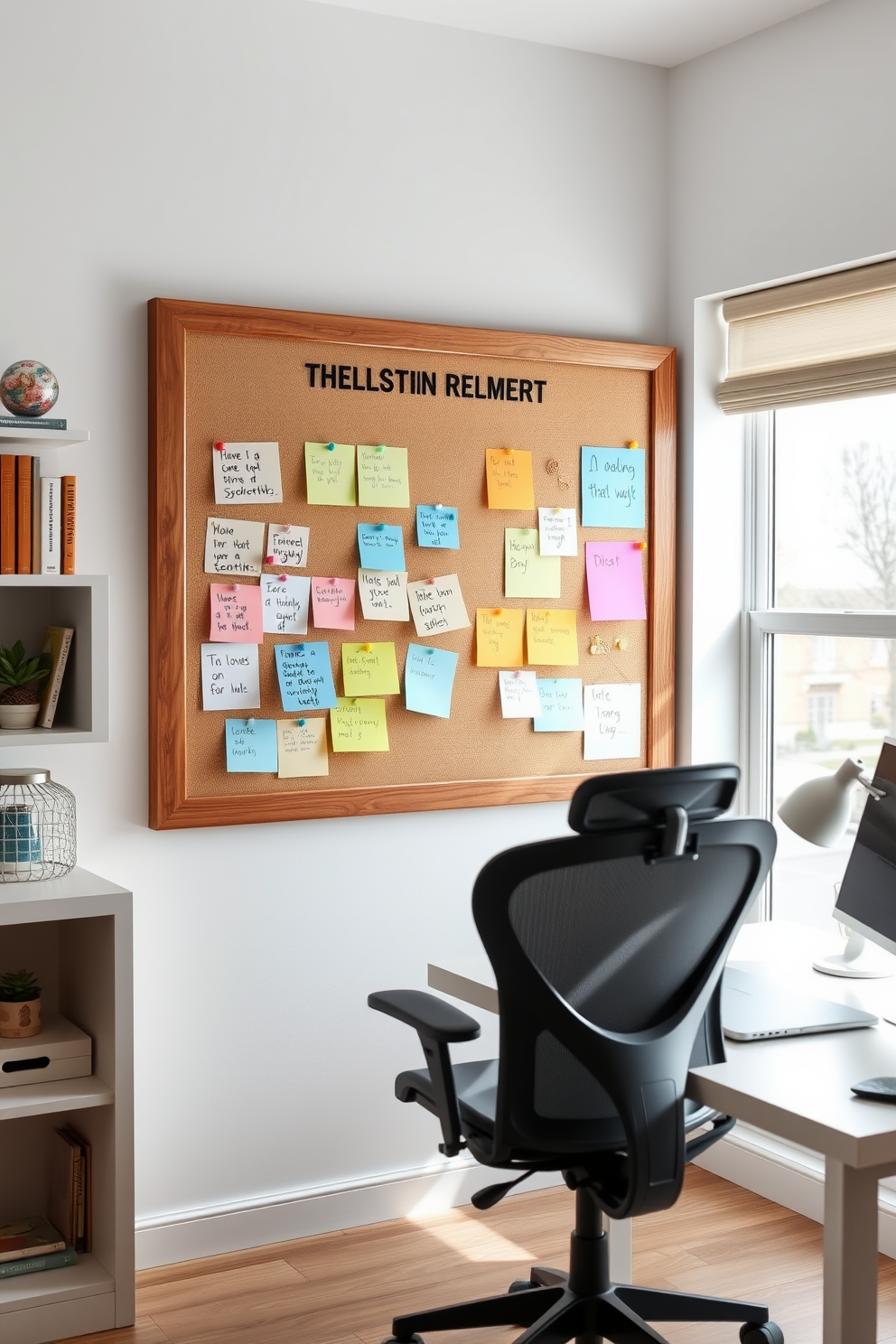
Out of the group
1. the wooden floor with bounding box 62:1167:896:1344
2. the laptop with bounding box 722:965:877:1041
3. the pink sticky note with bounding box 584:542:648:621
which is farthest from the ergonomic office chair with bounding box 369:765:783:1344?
the pink sticky note with bounding box 584:542:648:621

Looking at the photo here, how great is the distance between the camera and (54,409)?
105 inches

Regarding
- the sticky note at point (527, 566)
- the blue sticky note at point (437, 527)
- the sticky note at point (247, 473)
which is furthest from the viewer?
the sticky note at point (527, 566)

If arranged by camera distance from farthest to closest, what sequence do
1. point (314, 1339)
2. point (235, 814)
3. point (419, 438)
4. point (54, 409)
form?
point (419, 438)
point (235, 814)
point (54, 409)
point (314, 1339)

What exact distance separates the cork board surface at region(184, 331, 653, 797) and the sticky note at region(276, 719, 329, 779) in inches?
0.8

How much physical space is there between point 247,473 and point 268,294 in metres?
0.39

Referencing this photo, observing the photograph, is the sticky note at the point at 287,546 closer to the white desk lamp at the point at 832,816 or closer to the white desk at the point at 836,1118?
the white desk lamp at the point at 832,816

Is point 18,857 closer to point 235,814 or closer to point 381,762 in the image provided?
point 235,814

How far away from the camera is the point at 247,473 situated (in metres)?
2.82

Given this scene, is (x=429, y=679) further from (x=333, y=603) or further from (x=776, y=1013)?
(x=776, y=1013)

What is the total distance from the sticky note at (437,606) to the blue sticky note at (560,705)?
0.27 meters

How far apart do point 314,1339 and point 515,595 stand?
1608mm

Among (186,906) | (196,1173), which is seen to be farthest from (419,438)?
(196,1173)

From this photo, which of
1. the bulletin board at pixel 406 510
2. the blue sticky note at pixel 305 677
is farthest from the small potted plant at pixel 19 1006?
the blue sticky note at pixel 305 677

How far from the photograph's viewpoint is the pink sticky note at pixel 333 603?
9.55ft
